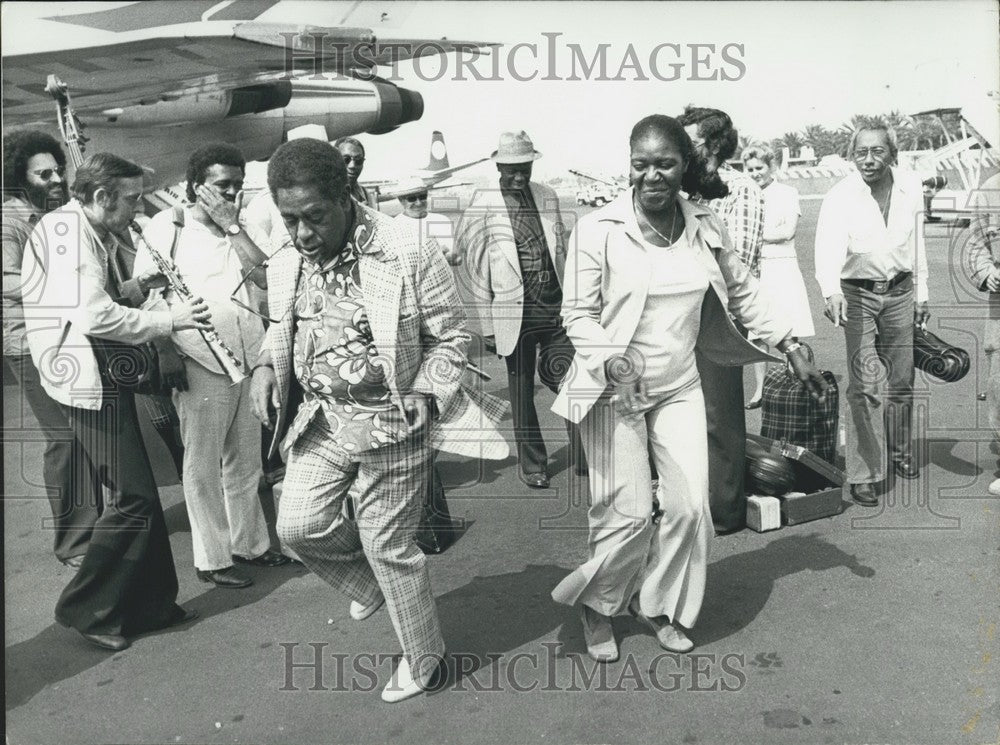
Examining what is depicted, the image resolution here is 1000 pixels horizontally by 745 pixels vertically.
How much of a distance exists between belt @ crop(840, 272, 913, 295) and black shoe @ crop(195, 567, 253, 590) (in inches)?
147

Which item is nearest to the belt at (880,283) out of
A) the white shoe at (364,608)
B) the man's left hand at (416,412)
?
the man's left hand at (416,412)

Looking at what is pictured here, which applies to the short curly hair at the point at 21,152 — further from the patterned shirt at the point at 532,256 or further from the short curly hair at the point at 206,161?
the patterned shirt at the point at 532,256

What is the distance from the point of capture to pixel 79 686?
3676 mm

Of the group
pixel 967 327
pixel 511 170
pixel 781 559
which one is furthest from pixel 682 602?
pixel 967 327

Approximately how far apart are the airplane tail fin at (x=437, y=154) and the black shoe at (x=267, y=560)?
491 cm

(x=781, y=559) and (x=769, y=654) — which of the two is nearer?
(x=769, y=654)

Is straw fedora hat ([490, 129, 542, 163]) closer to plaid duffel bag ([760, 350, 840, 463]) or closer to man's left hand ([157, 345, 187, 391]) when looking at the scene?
plaid duffel bag ([760, 350, 840, 463])

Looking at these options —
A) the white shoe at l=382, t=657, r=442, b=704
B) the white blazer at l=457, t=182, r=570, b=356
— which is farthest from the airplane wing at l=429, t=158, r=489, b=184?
the white shoe at l=382, t=657, r=442, b=704

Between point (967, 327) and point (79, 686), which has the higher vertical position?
point (967, 327)

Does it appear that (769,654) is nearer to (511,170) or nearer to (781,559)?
(781,559)

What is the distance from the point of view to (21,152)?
4.81m

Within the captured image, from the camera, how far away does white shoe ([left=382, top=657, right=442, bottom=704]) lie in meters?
3.45

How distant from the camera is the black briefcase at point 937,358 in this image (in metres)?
5.48

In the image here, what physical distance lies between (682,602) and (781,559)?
1.10 m
